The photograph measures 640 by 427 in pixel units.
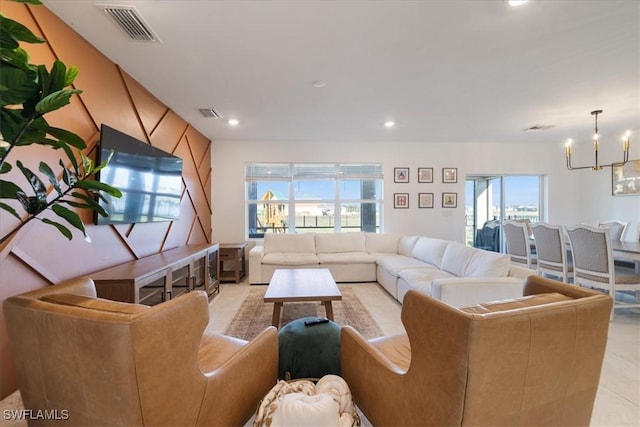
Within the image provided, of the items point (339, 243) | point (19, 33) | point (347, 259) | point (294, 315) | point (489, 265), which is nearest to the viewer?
point (19, 33)

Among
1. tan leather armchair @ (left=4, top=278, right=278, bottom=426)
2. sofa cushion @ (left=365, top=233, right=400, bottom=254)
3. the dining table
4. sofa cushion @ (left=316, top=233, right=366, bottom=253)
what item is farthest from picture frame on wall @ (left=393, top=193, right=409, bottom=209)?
tan leather armchair @ (left=4, top=278, right=278, bottom=426)

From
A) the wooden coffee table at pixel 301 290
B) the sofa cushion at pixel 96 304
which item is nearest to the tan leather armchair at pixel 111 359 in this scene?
the sofa cushion at pixel 96 304

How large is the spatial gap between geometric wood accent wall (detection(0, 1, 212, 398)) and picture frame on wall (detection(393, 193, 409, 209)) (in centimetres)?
390

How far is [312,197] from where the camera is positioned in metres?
5.52

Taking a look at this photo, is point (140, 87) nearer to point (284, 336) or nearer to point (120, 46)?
point (120, 46)

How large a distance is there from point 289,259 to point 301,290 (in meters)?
1.72

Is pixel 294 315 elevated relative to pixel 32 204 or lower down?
lower down

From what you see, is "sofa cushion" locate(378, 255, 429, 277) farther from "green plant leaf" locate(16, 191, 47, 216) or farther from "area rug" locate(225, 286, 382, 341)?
"green plant leaf" locate(16, 191, 47, 216)

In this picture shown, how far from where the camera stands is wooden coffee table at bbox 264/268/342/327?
8.43ft

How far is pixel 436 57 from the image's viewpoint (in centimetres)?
248

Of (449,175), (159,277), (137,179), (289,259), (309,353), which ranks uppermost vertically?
(449,175)

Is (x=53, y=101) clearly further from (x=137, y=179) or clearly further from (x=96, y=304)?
(x=137, y=179)

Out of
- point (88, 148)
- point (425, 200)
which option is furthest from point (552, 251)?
point (88, 148)

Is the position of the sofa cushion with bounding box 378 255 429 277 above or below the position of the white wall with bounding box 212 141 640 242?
below
